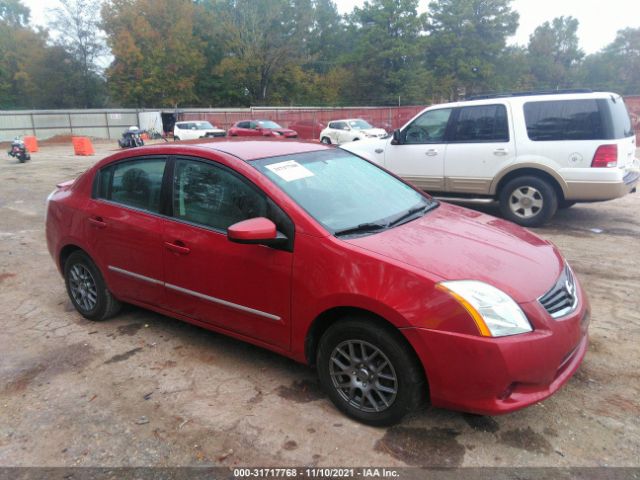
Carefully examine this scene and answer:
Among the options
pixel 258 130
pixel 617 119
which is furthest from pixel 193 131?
pixel 617 119

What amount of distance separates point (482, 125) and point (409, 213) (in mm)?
4742

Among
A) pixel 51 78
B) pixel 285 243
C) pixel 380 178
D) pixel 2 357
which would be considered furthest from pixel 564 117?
pixel 51 78

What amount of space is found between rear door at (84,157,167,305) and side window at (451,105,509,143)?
17.7ft

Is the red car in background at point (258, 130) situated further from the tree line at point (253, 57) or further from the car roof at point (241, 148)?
the tree line at point (253, 57)

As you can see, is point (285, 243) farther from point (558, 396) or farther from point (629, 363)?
point (629, 363)

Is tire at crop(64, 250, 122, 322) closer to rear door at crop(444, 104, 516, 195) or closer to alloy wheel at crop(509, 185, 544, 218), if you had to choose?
rear door at crop(444, 104, 516, 195)

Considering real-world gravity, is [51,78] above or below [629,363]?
above

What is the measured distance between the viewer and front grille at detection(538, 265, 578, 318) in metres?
2.62

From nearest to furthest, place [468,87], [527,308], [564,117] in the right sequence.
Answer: [527,308]
[564,117]
[468,87]

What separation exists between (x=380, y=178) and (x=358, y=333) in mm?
1574

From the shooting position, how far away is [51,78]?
53.5m

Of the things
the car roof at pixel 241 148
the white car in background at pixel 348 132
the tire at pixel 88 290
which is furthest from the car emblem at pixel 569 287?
the white car in background at pixel 348 132

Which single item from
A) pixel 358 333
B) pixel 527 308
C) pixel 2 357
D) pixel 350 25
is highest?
pixel 350 25

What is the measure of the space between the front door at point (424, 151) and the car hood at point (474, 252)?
4689 millimetres
